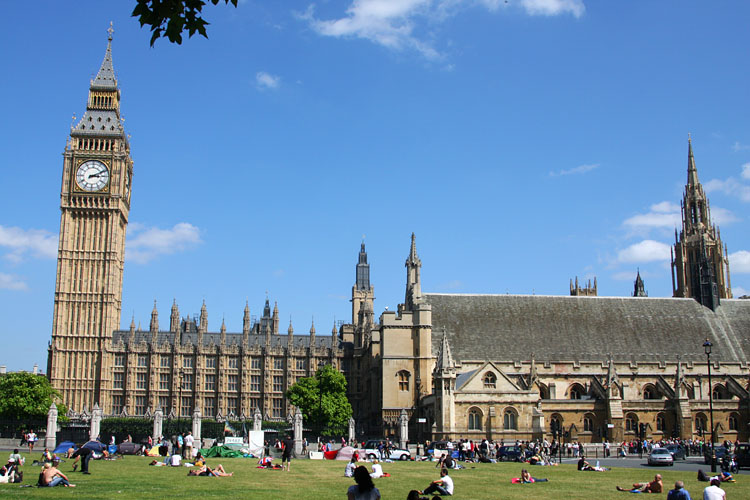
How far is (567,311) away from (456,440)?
2035 centimetres

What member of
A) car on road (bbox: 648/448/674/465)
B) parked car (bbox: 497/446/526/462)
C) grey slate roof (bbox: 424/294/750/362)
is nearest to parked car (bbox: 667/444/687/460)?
car on road (bbox: 648/448/674/465)

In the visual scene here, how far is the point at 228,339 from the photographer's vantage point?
95.0m

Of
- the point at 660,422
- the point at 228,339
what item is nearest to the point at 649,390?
the point at 660,422

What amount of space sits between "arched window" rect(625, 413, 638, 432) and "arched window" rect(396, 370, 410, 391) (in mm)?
17387

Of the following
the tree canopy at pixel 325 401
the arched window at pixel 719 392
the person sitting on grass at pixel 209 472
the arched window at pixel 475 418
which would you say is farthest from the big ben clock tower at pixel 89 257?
the person sitting on grass at pixel 209 472

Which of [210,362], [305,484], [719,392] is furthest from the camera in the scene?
[210,362]

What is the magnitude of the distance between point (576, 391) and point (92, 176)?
61386 millimetres

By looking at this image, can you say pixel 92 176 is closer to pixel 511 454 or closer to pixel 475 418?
pixel 475 418

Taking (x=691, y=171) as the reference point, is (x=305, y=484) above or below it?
below

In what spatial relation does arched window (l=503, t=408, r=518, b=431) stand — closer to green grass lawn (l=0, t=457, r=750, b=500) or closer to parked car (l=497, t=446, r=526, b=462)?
parked car (l=497, t=446, r=526, b=462)

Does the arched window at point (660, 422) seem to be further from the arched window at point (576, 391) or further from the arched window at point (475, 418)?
the arched window at point (475, 418)

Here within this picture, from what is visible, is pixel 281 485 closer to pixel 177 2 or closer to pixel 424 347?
pixel 177 2

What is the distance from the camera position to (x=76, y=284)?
91188mm

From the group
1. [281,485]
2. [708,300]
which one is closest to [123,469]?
[281,485]
